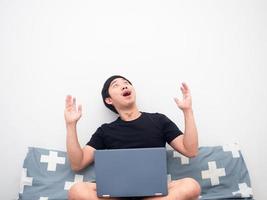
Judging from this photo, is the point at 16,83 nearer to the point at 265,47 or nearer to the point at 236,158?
the point at 236,158

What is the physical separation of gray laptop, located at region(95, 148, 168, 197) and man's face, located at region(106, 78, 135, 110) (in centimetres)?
36

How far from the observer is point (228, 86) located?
4.76 feet

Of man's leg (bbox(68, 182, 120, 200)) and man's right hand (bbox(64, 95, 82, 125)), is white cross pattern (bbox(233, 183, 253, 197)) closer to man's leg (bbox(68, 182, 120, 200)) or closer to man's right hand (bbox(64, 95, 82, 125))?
man's leg (bbox(68, 182, 120, 200))

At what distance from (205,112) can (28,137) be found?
0.86 m

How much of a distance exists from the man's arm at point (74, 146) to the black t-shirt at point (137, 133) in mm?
58

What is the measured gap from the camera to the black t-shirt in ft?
3.92

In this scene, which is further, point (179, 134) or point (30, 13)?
point (30, 13)

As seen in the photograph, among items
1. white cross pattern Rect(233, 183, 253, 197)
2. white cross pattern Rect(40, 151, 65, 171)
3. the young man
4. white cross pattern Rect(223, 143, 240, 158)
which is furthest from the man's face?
white cross pattern Rect(233, 183, 253, 197)

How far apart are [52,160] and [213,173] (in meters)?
0.71

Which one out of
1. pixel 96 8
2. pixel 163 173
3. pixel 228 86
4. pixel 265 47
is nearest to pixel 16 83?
pixel 96 8

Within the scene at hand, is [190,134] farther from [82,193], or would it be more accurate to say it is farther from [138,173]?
[82,193]

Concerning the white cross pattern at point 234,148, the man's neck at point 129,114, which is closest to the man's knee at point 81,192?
the man's neck at point 129,114

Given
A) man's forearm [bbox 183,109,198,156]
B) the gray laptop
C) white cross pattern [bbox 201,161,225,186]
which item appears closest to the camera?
the gray laptop

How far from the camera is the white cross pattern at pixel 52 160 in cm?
127
